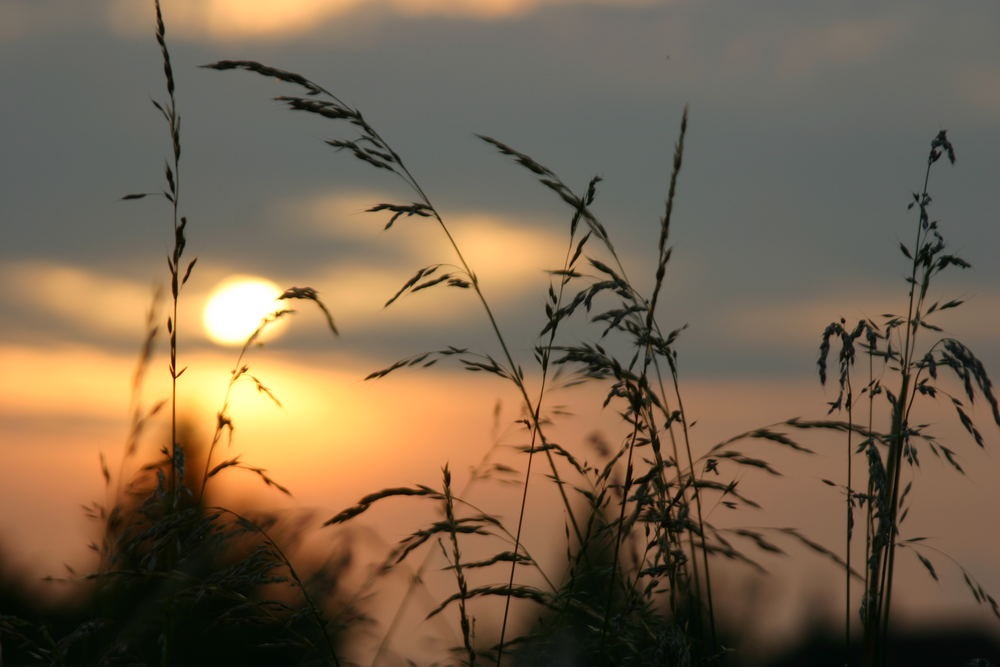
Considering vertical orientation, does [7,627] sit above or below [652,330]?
below

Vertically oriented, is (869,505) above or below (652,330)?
below

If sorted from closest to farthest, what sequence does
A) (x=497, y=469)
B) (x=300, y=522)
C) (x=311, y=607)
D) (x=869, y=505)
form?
(x=311, y=607), (x=869, y=505), (x=300, y=522), (x=497, y=469)

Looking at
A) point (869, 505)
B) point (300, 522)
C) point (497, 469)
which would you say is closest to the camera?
point (869, 505)

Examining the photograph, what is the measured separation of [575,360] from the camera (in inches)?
103

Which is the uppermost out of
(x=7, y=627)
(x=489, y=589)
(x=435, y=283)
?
(x=435, y=283)

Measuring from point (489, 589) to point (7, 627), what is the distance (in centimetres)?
101

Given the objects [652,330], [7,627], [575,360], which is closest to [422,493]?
[575,360]

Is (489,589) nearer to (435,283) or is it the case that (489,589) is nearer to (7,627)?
(435,283)

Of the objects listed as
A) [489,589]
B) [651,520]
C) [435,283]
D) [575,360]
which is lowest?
[489,589]

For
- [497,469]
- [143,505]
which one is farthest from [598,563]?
[143,505]

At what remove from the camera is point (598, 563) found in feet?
9.34

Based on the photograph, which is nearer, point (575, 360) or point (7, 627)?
point (7, 627)

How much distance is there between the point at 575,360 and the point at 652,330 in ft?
0.63

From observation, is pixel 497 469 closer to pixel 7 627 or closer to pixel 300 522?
pixel 300 522
